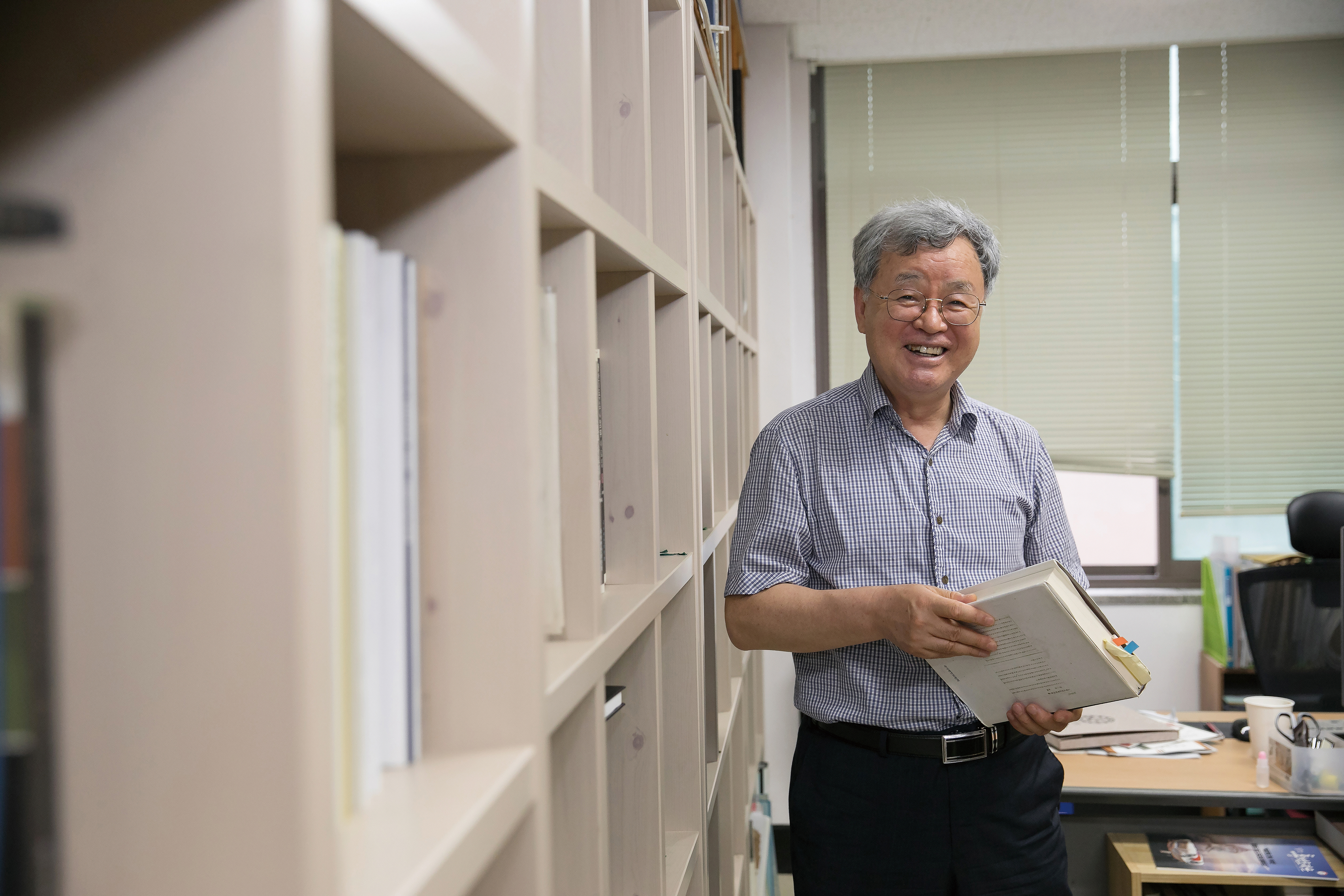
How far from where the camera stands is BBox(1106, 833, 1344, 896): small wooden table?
6.93 ft

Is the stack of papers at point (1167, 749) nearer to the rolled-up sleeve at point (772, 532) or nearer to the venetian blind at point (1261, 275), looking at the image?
the rolled-up sleeve at point (772, 532)

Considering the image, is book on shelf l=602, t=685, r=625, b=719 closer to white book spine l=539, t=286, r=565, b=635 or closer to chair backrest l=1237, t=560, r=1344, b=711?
white book spine l=539, t=286, r=565, b=635

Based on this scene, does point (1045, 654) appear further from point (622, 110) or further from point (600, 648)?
point (622, 110)

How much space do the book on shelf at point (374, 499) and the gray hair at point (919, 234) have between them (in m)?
1.22

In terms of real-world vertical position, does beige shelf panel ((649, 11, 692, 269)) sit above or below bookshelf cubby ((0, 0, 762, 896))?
above

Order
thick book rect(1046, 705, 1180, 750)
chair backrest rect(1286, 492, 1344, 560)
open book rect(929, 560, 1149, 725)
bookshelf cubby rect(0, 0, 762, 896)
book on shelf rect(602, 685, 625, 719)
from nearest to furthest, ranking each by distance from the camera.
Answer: bookshelf cubby rect(0, 0, 762, 896)
book on shelf rect(602, 685, 625, 719)
open book rect(929, 560, 1149, 725)
thick book rect(1046, 705, 1180, 750)
chair backrest rect(1286, 492, 1344, 560)

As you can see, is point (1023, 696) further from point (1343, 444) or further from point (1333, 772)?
point (1343, 444)

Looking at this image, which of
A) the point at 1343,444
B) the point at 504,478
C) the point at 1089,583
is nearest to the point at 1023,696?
the point at 504,478

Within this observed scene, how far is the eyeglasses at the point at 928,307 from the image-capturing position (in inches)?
64.0

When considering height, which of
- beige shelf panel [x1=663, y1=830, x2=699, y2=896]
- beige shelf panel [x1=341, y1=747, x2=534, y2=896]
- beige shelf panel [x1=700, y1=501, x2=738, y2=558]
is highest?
beige shelf panel [x1=341, y1=747, x2=534, y2=896]

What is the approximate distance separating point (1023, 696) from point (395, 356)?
126cm

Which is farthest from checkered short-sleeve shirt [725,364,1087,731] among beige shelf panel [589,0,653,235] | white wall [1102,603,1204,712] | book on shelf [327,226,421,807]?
→ white wall [1102,603,1204,712]

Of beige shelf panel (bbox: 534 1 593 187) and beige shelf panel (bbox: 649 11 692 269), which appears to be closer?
beige shelf panel (bbox: 534 1 593 187)

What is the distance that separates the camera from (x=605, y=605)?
1.08 metres
